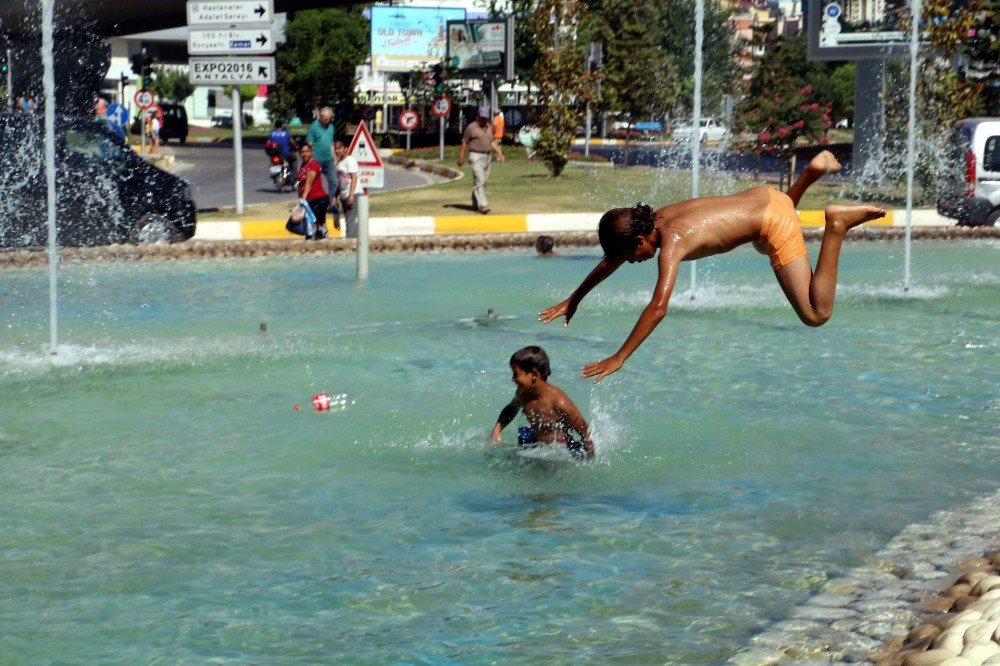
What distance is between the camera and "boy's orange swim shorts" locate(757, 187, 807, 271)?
330 inches

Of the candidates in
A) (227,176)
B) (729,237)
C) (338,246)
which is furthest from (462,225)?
(227,176)

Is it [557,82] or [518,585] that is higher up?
[557,82]

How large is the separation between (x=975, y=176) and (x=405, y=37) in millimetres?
51900

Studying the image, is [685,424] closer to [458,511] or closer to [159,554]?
[458,511]

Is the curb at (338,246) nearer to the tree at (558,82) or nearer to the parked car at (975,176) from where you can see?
the parked car at (975,176)

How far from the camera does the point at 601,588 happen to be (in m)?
6.55

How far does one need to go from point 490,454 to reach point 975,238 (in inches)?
628

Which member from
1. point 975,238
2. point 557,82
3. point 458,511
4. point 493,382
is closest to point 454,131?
point 557,82

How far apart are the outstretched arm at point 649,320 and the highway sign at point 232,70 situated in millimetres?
16641

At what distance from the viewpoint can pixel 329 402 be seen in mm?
10570

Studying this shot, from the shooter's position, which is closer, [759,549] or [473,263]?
[759,549]

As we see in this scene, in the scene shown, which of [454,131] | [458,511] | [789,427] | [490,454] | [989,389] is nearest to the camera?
[458,511]

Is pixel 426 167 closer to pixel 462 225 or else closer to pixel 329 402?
pixel 462 225

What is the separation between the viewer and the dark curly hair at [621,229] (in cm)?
749
